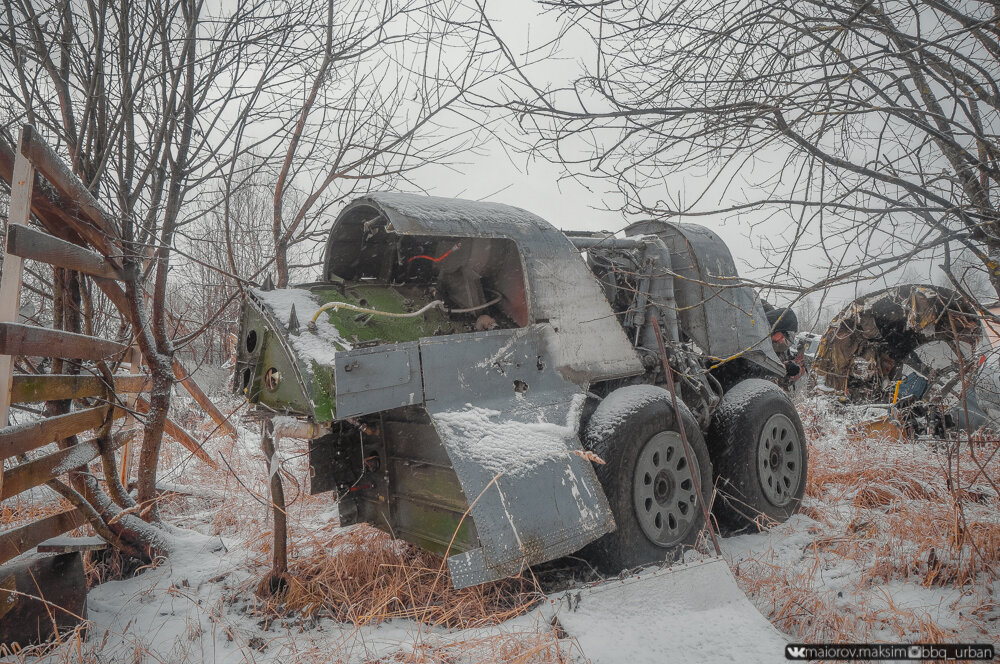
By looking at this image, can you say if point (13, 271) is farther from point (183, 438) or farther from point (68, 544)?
point (183, 438)

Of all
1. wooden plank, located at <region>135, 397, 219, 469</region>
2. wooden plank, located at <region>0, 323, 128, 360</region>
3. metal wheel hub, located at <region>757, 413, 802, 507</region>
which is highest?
wooden plank, located at <region>0, 323, 128, 360</region>

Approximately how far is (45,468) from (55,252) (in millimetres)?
1042

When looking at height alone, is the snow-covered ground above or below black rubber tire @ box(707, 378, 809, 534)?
below

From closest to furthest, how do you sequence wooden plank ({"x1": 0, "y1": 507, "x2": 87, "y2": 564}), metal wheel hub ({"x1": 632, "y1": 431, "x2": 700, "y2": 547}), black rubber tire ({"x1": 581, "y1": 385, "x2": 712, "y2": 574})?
wooden plank ({"x1": 0, "y1": 507, "x2": 87, "y2": 564})
black rubber tire ({"x1": 581, "y1": 385, "x2": 712, "y2": 574})
metal wheel hub ({"x1": 632, "y1": 431, "x2": 700, "y2": 547})

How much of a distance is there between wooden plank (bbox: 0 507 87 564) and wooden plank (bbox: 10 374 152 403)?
2.14ft

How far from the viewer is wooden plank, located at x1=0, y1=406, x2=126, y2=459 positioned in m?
2.49

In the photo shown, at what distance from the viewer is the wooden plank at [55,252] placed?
2.58 meters

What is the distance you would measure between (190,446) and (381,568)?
6.76ft

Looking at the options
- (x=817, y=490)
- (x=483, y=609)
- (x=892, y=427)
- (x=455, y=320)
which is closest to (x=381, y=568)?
(x=483, y=609)

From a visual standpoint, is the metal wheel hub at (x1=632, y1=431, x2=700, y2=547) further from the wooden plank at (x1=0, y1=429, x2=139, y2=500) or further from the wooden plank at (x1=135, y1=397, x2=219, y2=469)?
the wooden plank at (x1=135, y1=397, x2=219, y2=469)

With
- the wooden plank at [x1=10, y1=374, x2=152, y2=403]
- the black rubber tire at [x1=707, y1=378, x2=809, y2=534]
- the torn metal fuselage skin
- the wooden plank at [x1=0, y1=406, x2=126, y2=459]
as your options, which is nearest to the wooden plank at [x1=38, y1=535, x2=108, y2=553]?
the wooden plank at [x1=0, y1=406, x2=126, y2=459]

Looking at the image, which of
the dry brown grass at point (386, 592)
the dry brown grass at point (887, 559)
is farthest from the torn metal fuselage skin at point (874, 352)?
the dry brown grass at point (386, 592)

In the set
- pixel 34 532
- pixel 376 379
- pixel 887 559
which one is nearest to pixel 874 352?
pixel 887 559

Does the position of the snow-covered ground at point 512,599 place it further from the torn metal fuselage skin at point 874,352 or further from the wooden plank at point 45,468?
the torn metal fuselage skin at point 874,352
